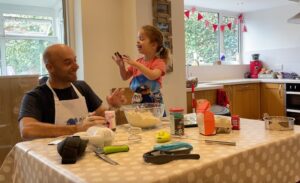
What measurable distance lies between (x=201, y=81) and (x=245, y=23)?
1748 millimetres

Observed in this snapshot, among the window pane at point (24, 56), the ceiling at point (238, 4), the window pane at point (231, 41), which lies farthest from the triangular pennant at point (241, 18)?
the window pane at point (24, 56)

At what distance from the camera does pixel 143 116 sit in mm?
1478

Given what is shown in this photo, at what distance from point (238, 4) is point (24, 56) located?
141 inches

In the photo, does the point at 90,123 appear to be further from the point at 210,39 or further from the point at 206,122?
the point at 210,39

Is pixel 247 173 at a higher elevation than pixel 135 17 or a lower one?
lower

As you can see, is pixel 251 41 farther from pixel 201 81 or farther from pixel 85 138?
pixel 85 138

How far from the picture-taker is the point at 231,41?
577 centimetres

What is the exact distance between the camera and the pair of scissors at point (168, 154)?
93cm

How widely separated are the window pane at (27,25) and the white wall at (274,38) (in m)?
3.96

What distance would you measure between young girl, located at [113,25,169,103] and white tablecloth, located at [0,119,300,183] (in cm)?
63

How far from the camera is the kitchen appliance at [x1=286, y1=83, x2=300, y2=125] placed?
4516 mm

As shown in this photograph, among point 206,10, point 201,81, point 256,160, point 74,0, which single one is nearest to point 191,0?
point 206,10

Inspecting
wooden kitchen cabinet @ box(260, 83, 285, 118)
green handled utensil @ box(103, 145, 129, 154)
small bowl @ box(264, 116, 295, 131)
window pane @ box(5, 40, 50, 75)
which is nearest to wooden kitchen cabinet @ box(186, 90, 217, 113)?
wooden kitchen cabinet @ box(260, 83, 285, 118)

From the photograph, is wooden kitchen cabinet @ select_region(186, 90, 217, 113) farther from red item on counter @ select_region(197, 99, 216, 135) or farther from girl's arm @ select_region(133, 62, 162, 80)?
red item on counter @ select_region(197, 99, 216, 135)
